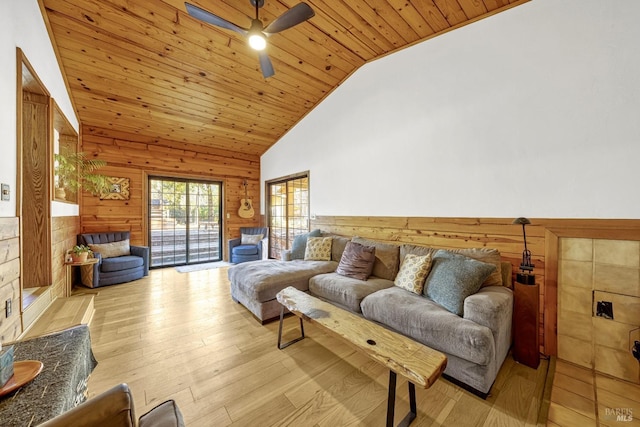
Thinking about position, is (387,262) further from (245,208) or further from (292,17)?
(245,208)

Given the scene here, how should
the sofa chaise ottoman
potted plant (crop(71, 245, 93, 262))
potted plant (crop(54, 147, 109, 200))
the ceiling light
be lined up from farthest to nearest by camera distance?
1. potted plant (crop(71, 245, 93, 262))
2. potted plant (crop(54, 147, 109, 200))
3. the sofa chaise ottoman
4. the ceiling light

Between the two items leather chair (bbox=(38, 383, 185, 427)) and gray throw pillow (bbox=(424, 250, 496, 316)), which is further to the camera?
gray throw pillow (bbox=(424, 250, 496, 316))

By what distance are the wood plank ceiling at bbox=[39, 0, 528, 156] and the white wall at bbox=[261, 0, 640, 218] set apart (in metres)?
0.36

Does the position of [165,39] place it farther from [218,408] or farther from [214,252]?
[214,252]

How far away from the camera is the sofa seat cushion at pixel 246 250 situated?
17.4 ft

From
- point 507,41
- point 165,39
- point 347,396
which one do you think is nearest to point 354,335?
point 347,396

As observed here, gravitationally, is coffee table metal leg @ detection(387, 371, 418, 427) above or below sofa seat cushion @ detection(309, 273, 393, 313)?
below

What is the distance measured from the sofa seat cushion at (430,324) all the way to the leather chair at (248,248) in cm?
355

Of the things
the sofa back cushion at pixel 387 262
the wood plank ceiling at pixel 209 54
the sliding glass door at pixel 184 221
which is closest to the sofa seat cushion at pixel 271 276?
the sofa back cushion at pixel 387 262

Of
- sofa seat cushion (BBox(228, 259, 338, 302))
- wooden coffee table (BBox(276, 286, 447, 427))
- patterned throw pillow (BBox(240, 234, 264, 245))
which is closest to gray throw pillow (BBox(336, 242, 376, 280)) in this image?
sofa seat cushion (BBox(228, 259, 338, 302))

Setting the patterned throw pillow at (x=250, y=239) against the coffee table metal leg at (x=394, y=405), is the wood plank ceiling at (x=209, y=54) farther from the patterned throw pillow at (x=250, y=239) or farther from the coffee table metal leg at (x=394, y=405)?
the coffee table metal leg at (x=394, y=405)

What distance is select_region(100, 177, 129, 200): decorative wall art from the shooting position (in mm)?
4559

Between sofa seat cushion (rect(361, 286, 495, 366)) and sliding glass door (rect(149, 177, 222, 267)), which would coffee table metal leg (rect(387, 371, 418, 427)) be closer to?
sofa seat cushion (rect(361, 286, 495, 366))

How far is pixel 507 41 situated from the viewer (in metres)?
2.36
